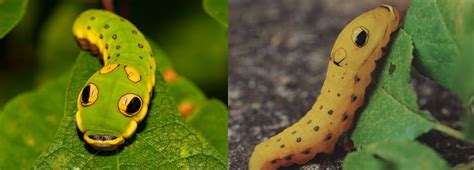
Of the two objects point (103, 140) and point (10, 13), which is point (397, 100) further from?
point (10, 13)

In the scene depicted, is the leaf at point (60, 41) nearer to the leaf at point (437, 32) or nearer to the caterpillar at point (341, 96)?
the caterpillar at point (341, 96)

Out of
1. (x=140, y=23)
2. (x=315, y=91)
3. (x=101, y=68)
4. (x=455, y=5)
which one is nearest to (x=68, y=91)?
(x=101, y=68)

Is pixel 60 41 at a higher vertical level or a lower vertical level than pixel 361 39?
lower

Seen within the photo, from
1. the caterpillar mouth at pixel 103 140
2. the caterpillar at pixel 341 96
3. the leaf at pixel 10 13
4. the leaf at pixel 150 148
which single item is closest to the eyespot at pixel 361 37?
the caterpillar at pixel 341 96

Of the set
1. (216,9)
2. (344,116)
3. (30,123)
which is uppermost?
(216,9)

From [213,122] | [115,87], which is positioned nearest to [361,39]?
[213,122]

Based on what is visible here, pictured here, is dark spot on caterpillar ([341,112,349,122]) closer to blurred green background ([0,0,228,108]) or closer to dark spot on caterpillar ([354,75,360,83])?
dark spot on caterpillar ([354,75,360,83])
